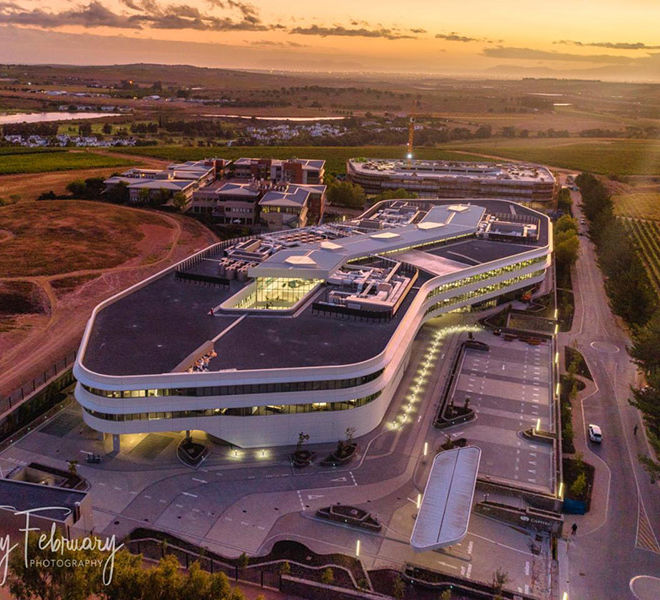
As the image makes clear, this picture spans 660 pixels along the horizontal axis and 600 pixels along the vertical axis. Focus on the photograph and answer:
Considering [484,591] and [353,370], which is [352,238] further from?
[484,591]

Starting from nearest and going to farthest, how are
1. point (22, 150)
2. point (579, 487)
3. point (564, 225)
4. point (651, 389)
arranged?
point (579, 487) → point (651, 389) → point (564, 225) → point (22, 150)

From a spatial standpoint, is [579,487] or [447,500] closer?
[447,500]

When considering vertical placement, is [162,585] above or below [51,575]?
above

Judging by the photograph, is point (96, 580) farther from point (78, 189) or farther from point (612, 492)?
point (78, 189)

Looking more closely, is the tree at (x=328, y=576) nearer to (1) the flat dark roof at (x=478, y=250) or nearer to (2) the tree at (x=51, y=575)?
(2) the tree at (x=51, y=575)

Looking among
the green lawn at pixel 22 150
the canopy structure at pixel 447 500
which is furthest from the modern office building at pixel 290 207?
the green lawn at pixel 22 150

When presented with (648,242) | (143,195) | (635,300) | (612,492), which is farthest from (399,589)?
(143,195)

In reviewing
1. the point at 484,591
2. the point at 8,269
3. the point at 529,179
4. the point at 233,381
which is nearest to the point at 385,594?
the point at 484,591
